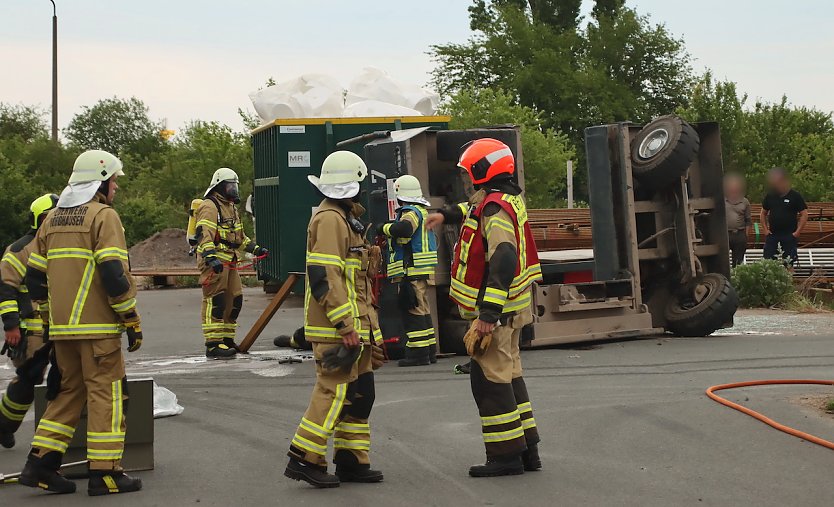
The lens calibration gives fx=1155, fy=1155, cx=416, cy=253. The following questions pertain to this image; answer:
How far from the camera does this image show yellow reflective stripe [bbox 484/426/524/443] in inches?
261

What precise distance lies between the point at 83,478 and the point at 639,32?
2561 inches

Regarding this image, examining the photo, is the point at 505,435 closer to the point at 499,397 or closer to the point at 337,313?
the point at 499,397

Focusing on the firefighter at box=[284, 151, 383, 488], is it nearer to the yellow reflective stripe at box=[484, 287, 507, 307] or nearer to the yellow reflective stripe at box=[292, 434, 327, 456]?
the yellow reflective stripe at box=[292, 434, 327, 456]

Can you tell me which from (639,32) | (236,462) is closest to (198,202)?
(236,462)

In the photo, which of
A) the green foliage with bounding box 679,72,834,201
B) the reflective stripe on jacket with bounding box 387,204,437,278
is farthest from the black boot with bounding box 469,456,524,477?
the green foliage with bounding box 679,72,834,201

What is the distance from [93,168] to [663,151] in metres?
7.51

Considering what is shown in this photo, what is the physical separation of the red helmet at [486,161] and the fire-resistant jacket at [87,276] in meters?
2.09

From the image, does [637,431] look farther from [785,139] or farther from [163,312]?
[785,139]

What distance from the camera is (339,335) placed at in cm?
655

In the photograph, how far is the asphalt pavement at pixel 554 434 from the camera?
6.36 m

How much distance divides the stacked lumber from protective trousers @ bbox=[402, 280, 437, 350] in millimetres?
6399

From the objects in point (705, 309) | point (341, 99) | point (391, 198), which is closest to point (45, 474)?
point (391, 198)

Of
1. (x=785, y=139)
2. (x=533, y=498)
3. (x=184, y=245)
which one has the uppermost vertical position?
(x=785, y=139)

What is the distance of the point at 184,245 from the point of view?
30500 millimetres
